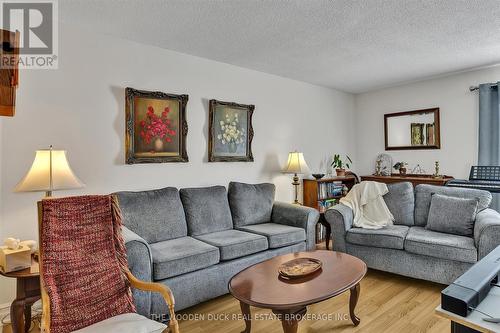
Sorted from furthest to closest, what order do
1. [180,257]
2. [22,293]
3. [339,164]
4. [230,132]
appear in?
[339,164] → [230,132] → [180,257] → [22,293]

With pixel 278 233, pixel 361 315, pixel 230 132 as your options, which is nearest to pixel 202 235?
pixel 278 233

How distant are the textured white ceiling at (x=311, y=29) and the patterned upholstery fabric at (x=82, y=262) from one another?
62.4 inches

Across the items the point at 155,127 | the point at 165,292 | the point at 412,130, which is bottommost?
the point at 165,292

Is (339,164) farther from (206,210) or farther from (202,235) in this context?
(202,235)

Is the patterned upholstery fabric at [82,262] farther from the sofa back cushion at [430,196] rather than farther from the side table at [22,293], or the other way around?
the sofa back cushion at [430,196]

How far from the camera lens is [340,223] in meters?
3.47

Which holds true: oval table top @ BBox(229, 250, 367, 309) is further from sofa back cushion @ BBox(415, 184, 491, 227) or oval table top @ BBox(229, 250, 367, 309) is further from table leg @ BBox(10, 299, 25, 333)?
sofa back cushion @ BBox(415, 184, 491, 227)

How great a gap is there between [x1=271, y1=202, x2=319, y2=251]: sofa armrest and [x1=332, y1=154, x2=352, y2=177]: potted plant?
1.59 metres

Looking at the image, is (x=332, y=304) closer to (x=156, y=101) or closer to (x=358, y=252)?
(x=358, y=252)

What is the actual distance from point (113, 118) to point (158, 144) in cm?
50

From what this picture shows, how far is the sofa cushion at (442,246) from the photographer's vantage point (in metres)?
2.75

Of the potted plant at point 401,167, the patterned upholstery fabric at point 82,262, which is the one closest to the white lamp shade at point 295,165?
the potted plant at point 401,167

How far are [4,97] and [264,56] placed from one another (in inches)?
109

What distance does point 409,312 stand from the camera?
99.1 inches
